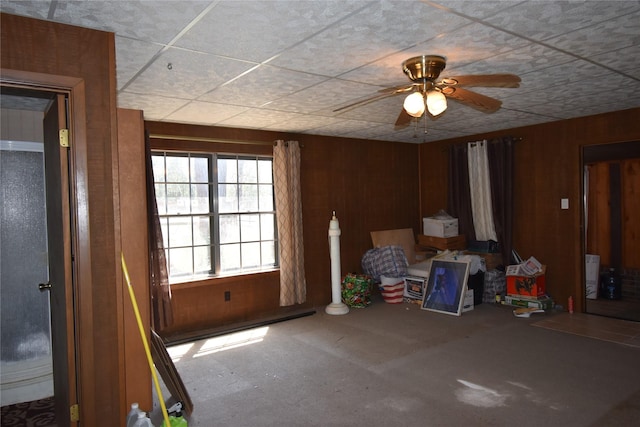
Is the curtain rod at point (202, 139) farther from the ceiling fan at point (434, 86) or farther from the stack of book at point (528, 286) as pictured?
the stack of book at point (528, 286)

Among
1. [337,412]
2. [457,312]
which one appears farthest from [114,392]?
[457,312]

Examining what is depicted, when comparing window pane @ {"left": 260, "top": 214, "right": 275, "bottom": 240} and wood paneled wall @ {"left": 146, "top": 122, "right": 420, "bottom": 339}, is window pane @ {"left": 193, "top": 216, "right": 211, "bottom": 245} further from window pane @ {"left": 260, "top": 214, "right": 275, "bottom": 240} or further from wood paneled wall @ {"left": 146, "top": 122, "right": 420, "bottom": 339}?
window pane @ {"left": 260, "top": 214, "right": 275, "bottom": 240}

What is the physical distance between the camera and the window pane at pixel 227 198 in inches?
197

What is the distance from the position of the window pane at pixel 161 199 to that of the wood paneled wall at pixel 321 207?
1.45 feet

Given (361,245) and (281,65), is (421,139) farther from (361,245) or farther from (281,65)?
(281,65)

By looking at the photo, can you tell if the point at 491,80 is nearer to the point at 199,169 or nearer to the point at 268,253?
the point at 199,169

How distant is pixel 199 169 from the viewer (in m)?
4.88

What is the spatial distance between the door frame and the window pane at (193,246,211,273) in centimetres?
269

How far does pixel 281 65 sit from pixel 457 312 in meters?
3.60

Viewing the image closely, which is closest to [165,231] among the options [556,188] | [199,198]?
[199,198]

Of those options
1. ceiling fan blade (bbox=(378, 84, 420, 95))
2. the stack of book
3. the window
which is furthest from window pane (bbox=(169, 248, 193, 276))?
the stack of book

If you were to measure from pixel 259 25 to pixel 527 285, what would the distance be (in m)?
4.45

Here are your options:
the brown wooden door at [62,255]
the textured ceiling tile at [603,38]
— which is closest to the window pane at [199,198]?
the brown wooden door at [62,255]

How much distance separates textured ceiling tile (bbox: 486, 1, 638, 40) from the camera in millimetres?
2076
